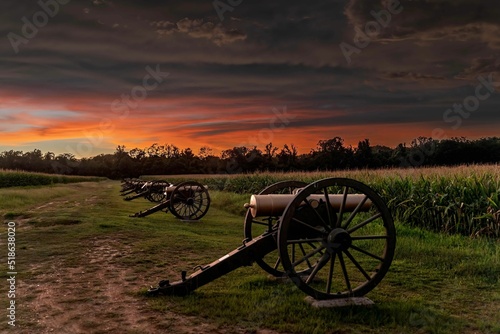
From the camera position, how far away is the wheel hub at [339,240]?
5.48 meters

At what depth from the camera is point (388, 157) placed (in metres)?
40.7

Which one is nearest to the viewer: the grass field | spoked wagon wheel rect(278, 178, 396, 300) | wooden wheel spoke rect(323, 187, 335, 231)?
the grass field

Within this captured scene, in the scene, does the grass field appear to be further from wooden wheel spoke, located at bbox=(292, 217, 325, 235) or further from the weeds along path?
wooden wheel spoke, located at bbox=(292, 217, 325, 235)

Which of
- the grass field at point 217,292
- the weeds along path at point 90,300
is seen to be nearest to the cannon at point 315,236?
the grass field at point 217,292

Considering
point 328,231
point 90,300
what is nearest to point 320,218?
point 328,231

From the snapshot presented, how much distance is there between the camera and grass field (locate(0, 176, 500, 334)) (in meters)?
4.86

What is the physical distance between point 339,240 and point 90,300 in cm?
332

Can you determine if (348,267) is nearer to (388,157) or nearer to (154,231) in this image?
(154,231)

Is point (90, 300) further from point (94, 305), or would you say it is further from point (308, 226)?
point (308, 226)

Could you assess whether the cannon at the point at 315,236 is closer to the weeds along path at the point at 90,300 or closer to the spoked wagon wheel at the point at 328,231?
the spoked wagon wheel at the point at 328,231

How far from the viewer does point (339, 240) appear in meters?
5.50

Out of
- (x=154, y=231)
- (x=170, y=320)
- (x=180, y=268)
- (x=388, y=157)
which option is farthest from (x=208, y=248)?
(x=388, y=157)

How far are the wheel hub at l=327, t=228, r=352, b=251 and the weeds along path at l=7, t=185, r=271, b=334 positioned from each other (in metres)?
1.48

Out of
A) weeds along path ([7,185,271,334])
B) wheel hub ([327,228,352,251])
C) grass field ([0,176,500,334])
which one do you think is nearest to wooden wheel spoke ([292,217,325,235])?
wheel hub ([327,228,352,251])
